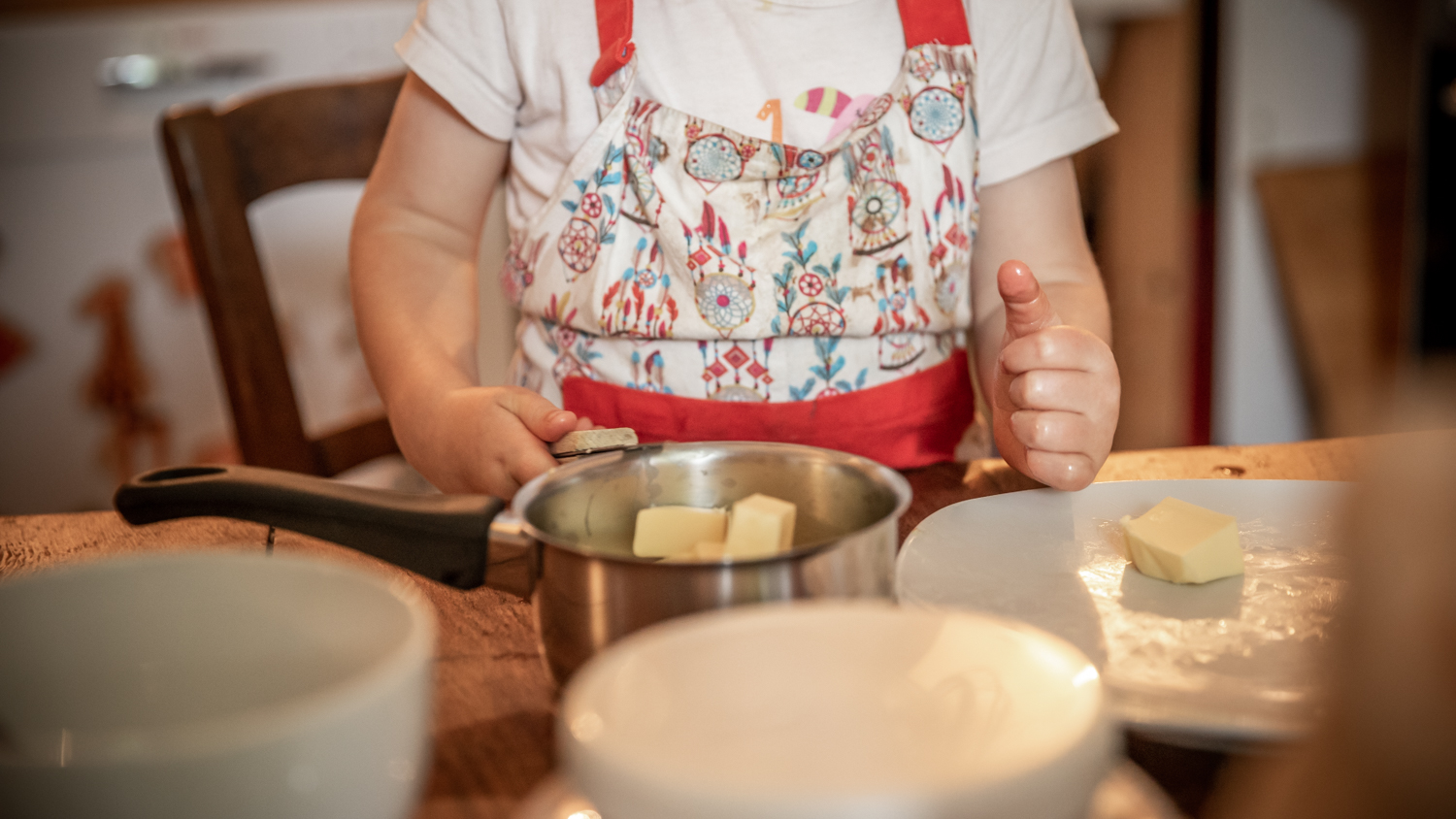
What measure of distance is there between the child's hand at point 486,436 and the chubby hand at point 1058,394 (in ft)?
0.73

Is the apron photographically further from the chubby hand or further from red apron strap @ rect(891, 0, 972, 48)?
the chubby hand

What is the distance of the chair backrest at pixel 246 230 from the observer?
2.47 feet

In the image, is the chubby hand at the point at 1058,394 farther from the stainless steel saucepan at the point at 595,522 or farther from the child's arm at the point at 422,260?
the child's arm at the point at 422,260

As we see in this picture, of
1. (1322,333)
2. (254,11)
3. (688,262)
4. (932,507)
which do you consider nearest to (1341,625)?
(932,507)

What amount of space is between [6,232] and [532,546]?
148cm

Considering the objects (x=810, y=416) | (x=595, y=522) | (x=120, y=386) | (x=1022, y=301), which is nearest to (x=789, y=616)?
(x=595, y=522)

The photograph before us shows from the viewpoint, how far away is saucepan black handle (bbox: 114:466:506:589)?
1.03 ft

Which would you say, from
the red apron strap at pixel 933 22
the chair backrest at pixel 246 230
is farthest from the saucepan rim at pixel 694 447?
the chair backrest at pixel 246 230

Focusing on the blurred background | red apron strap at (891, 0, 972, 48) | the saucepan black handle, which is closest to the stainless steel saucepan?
the saucepan black handle

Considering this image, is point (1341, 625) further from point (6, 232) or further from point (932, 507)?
point (6, 232)

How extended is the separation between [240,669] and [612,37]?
510 millimetres

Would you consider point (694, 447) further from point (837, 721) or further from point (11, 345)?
point (11, 345)

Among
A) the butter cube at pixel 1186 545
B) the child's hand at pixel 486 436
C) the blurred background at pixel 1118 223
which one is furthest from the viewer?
the blurred background at pixel 1118 223

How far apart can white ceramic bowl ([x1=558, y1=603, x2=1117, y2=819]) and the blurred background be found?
0.95m
